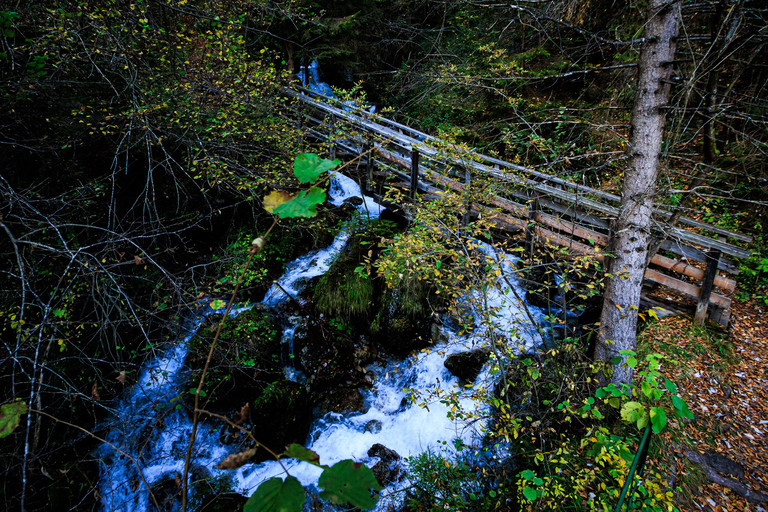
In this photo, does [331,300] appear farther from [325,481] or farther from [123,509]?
[325,481]

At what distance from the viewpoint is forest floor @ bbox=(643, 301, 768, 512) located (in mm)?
3396

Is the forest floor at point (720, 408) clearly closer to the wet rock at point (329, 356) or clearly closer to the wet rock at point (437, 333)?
the wet rock at point (437, 333)

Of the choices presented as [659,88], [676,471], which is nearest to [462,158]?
[659,88]

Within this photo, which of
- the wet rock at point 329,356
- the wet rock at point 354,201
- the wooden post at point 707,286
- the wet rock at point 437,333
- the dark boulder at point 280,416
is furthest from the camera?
the wet rock at point 354,201

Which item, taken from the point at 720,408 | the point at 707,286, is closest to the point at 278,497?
the point at 720,408

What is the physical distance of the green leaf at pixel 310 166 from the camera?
88cm

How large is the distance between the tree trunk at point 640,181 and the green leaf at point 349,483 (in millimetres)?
3359

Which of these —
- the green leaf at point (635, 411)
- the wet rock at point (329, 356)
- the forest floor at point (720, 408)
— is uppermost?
the green leaf at point (635, 411)

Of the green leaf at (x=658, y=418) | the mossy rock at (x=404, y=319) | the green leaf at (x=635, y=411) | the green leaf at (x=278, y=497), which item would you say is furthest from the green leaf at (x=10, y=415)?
the mossy rock at (x=404, y=319)

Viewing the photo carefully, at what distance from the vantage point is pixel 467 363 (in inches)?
211

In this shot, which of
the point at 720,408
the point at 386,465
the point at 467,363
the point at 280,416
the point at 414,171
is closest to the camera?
the point at 720,408

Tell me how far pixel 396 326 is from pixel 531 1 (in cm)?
493

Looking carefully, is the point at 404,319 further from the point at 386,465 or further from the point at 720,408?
the point at 720,408

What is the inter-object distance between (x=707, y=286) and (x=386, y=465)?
5.33 meters
